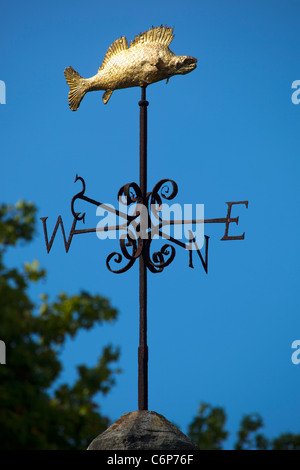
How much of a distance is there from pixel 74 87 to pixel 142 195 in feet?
3.06

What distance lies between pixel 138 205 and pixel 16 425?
512 centimetres

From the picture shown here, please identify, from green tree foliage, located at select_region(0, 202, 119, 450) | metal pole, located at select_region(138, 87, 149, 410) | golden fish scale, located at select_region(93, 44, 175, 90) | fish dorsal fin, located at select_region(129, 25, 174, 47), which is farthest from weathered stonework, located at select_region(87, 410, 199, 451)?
green tree foliage, located at select_region(0, 202, 119, 450)

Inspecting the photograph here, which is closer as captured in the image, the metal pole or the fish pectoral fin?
the metal pole

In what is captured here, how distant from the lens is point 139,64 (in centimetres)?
373

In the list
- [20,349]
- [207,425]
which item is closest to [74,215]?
[20,349]

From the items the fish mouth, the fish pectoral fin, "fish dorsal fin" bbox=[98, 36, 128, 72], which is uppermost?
"fish dorsal fin" bbox=[98, 36, 128, 72]

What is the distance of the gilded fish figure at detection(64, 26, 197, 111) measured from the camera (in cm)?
370

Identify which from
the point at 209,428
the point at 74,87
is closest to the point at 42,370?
the point at 209,428

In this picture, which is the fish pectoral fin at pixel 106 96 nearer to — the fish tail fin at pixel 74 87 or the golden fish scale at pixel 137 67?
the golden fish scale at pixel 137 67

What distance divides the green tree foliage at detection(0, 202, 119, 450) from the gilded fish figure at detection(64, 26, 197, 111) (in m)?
4.70

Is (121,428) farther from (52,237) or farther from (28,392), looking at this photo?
(28,392)

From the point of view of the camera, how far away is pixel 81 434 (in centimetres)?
832

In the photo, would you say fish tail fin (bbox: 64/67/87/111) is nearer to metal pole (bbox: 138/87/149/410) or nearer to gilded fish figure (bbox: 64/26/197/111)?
gilded fish figure (bbox: 64/26/197/111)
